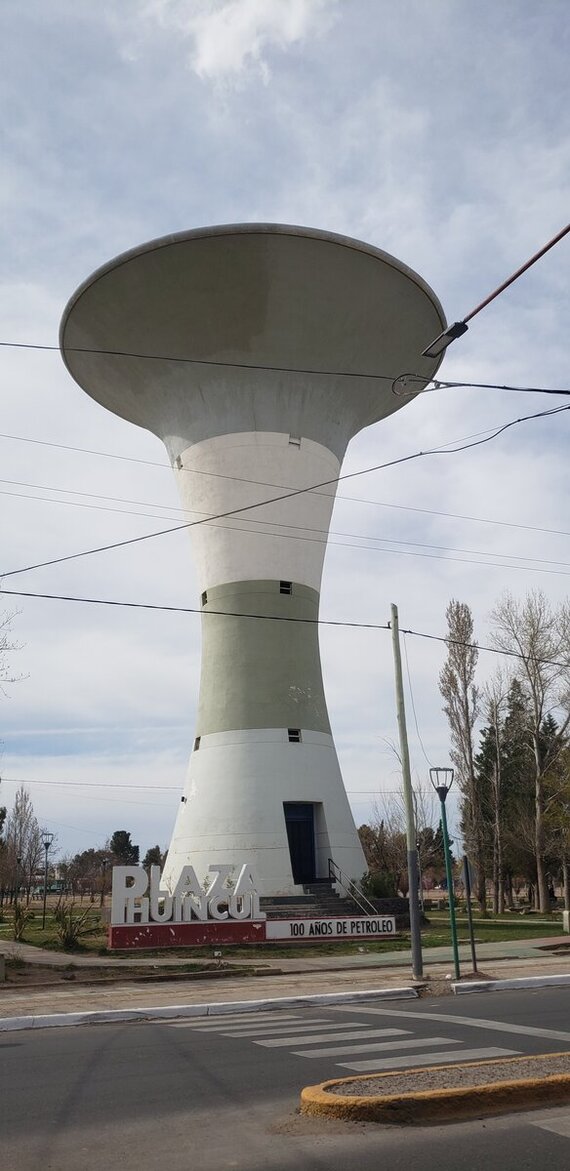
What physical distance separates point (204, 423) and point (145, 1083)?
25.8 meters

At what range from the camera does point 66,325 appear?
107ft

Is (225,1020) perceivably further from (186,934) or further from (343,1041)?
(186,934)

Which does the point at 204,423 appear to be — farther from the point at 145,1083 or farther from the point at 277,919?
the point at 145,1083

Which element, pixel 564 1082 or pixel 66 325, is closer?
pixel 564 1082

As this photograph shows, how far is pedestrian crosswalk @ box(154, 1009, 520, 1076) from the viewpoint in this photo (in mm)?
8852

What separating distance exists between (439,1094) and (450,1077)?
0.64m

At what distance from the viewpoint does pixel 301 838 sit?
31250mm

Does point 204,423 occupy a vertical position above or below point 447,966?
above

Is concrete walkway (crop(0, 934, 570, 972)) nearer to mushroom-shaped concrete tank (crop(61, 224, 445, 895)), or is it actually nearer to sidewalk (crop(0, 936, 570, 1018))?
sidewalk (crop(0, 936, 570, 1018))

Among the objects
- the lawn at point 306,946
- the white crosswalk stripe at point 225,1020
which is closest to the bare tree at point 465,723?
the lawn at point 306,946

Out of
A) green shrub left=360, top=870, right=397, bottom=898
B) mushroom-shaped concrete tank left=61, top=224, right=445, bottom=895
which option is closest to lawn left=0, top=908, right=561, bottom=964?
green shrub left=360, top=870, right=397, bottom=898

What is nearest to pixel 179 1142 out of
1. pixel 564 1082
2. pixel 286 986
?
pixel 564 1082

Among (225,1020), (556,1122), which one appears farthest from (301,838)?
(556,1122)

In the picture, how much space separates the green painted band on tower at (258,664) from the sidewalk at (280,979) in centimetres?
848
